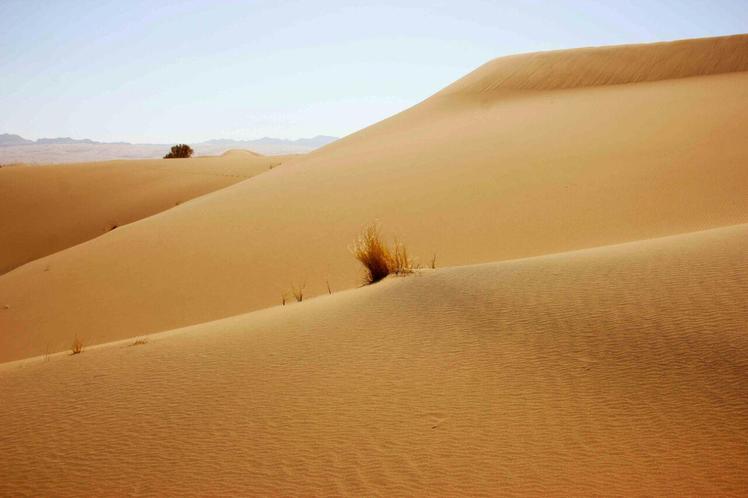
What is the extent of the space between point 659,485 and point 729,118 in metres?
14.9

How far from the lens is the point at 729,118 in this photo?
47.9ft

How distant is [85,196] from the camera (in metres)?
25.4

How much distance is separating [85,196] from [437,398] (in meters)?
25.7

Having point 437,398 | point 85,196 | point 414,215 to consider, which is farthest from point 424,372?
point 85,196

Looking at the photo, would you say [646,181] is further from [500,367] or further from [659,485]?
[659,485]

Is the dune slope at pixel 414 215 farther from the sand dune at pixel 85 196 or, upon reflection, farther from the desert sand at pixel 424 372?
the sand dune at pixel 85 196

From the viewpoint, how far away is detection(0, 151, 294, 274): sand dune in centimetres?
2152

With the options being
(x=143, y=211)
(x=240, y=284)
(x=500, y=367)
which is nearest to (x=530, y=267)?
(x=500, y=367)

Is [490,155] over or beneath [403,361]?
over

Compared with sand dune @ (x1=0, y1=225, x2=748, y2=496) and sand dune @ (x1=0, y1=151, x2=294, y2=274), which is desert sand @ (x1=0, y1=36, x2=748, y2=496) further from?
sand dune @ (x1=0, y1=151, x2=294, y2=274)

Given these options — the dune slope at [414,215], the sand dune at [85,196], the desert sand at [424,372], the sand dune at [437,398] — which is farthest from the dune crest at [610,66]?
the sand dune at [437,398]

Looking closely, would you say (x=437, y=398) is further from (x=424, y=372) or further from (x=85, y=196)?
(x=85, y=196)

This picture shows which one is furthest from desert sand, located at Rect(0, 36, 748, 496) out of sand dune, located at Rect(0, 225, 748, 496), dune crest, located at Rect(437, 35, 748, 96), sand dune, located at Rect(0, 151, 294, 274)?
dune crest, located at Rect(437, 35, 748, 96)

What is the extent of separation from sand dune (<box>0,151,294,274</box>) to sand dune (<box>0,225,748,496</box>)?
18.4 metres
